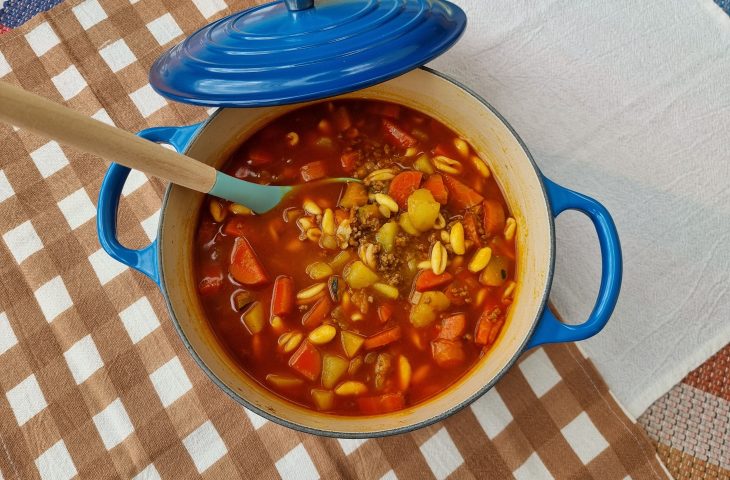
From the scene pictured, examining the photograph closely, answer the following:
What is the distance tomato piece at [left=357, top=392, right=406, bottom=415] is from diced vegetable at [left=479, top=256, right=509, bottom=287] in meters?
0.44

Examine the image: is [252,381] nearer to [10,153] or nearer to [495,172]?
[495,172]

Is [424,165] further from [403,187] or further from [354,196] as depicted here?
[354,196]

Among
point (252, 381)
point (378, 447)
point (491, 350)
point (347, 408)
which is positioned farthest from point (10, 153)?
point (491, 350)

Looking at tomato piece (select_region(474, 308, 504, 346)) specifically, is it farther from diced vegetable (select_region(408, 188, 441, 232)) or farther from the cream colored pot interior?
diced vegetable (select_region(408, 188, 441, 232))

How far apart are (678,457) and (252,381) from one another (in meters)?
1.38

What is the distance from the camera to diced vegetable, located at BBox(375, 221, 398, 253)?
1685mm

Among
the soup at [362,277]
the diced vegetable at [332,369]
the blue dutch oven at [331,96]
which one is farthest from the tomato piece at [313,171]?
the diced vegetable at [332,369]

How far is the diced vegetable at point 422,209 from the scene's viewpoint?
167cm

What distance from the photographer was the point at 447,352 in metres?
1.65

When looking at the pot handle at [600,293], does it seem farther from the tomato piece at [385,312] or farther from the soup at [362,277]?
the tomato piece at [385,312]

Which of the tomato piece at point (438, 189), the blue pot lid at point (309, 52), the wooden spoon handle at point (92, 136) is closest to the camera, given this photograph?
the wooden spoon handle at point (92, 136)

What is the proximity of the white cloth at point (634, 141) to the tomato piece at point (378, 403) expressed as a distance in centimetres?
66

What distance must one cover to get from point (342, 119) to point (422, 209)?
1.46 feet

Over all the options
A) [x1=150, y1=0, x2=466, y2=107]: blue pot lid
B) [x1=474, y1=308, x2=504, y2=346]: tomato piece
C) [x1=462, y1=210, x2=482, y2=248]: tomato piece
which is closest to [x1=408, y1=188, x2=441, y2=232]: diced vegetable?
[x1=462, y1=210, x2=482, y2=248]: tomato piece
